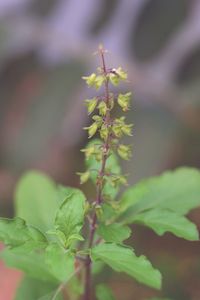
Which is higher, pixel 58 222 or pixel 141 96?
pixel 141 96

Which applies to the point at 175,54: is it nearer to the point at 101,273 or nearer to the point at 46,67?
the point at 46,67

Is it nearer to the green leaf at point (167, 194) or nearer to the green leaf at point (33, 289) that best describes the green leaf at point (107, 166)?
the green leaf at point (167, 194)

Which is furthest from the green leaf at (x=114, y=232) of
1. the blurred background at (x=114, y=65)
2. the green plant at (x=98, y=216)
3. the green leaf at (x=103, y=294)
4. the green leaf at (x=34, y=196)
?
the blurred background at (x=114, y=65)

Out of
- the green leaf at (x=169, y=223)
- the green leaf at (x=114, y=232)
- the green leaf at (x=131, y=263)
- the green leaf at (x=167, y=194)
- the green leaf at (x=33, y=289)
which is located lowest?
the green leaf at (x=33, y=289)

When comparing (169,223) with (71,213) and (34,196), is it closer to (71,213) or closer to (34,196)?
(71,213)

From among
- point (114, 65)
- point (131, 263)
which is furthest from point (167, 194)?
point (114, 65)

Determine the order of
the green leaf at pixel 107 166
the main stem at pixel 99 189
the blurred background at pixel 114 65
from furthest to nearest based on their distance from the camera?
the blurred background at pixel 114 65 → the green leaf at pixel 107 166 → the main stem at pixel 99 189

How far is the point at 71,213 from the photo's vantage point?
0.79m

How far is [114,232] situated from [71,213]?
0.26 feet

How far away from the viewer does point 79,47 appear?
6.19 feet

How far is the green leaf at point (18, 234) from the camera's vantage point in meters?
0.77

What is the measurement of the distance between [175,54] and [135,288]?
746mm

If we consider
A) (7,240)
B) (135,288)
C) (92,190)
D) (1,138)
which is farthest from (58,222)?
(1,138)

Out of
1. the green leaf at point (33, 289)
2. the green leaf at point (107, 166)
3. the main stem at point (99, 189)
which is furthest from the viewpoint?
the green leaf at point (33, 289)
